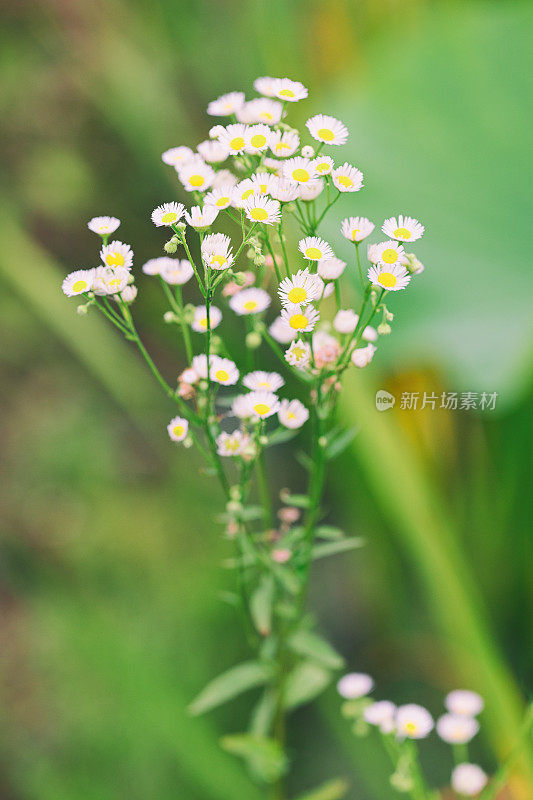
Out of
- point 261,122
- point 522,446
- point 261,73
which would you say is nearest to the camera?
point 261,122

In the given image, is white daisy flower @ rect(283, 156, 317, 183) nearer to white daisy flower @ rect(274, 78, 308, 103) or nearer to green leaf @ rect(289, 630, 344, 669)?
white daisy flower @ rect(274, 78, 308, 103)

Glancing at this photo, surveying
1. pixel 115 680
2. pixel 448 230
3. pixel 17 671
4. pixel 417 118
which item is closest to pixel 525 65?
pixel 417 118

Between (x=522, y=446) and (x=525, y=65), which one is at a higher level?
(x=525, y=65)

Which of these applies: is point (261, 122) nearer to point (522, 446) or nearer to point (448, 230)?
point (448, 230)

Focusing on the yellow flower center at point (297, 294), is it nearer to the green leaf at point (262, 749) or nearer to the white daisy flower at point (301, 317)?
the white daisy flower at point (301, 317)

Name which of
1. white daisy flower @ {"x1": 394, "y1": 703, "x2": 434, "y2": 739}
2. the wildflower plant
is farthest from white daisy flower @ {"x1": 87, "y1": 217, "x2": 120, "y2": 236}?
white daisy flower @ {"x1": 394, "y1": 703, "x2": 434, "y2": 739}

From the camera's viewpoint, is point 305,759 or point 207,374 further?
point 305,759
